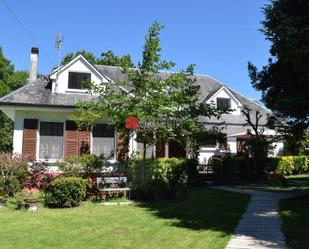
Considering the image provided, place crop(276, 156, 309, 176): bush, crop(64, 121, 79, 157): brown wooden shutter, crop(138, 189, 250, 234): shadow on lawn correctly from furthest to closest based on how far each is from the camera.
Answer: crop(276, 156, 309, 176): bush → crop(64, 121, 79, 157): brown wooden shutter → crop(138, 189, 250, 234): shadow on lawn

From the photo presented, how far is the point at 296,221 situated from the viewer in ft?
33.2

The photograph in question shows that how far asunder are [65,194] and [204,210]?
14.3 feet

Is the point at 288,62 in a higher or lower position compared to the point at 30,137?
higher

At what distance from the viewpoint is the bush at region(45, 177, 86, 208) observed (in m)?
13.1

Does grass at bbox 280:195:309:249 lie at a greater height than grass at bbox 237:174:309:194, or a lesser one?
lesser

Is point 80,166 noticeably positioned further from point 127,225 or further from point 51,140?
point 127,225

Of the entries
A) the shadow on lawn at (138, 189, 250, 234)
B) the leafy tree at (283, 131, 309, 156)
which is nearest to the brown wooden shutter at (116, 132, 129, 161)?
the shadow on lawn at (138, 189, 250, 234)

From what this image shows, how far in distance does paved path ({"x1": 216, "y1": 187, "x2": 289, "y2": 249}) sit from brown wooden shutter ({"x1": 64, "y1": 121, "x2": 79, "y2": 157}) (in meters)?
8.74

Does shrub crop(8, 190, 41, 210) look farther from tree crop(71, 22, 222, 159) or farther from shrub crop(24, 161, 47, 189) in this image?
tree crop(71, 22, 222, 159)

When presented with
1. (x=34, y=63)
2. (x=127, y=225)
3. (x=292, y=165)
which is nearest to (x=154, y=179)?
(x=127, y=225)

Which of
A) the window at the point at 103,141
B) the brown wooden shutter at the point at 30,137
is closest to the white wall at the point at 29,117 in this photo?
the brown wooden shutter at the point at 30,137

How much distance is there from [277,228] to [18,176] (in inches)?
381

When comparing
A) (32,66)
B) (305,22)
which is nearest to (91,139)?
(32,66)

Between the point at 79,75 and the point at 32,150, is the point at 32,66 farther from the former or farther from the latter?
the point at 32,150
